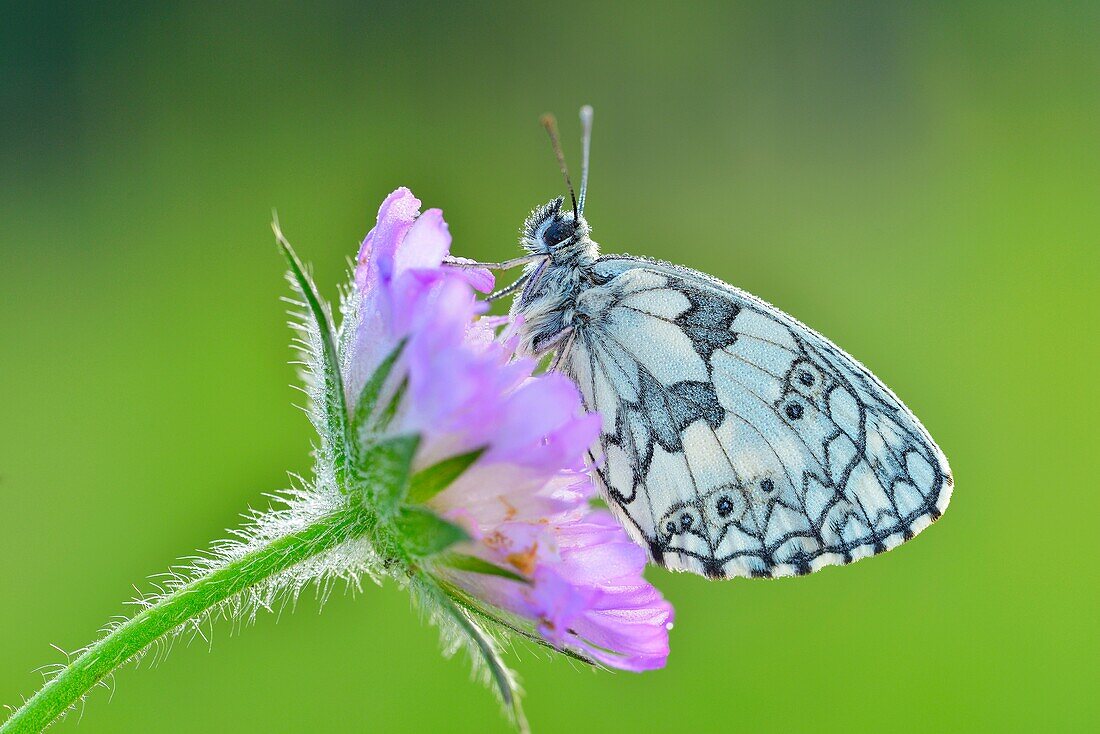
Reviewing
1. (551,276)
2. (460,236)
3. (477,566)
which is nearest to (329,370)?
(477,566)

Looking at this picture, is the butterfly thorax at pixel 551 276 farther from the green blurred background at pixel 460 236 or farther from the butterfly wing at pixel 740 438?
the green blurred background at pixel 460 236

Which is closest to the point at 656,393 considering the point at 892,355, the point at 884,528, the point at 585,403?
the point at 585,403

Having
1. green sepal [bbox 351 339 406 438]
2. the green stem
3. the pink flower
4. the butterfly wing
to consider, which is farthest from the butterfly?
the green stem

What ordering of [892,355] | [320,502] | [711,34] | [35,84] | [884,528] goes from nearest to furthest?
[320,502] → [884,528] → [892,355] → [35,84] → [711,34]

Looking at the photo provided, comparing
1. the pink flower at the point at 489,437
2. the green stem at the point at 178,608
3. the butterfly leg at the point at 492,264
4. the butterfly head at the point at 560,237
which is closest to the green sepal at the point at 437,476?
the pink flower at the point at 489,437

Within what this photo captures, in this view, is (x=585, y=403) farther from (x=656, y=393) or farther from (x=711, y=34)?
(x=711, y=34)

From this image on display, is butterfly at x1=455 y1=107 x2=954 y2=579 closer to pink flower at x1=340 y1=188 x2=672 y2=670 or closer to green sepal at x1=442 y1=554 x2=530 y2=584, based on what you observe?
pink flower at x1=340 y1=188 x2=672 y2=670

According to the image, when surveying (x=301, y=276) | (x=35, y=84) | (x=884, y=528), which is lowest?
(x=884, y=528)
